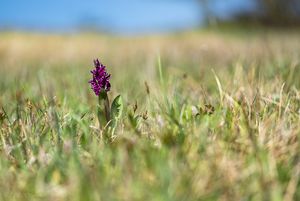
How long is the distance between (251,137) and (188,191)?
31 cm

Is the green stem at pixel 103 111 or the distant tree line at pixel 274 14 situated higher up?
the green stem at pixel 103 111

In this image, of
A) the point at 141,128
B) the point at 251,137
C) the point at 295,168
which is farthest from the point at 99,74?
the point at 295,168

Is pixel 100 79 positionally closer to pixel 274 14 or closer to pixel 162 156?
pixel 162 156

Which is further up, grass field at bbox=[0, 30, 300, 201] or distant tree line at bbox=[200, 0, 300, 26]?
grass field at bbox=[0, 30, 300, 201]

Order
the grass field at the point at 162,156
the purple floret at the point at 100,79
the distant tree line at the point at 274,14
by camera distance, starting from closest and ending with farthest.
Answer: the grass field at the point at 162,156
the purple floret at the point at 100,79
the distant tree line at the point at 274,14

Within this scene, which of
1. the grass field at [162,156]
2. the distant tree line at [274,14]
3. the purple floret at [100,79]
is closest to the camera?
the grass field at [162,156]

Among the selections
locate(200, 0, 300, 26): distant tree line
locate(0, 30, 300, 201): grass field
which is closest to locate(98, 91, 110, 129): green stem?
locate(0, 30, 300, 201): grass field

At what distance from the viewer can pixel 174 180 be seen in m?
1.22

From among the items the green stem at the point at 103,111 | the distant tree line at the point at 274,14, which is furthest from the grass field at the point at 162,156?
the distant tree line at the point at 274,14

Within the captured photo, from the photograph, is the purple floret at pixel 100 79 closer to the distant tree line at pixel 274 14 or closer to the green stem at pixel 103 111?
the green stem at pixel 103 111

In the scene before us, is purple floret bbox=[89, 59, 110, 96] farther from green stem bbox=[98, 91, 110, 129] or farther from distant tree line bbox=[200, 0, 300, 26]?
distant tree line bbox=[200, 0, 300, 26]

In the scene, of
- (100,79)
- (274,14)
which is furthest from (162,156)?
(274,14)

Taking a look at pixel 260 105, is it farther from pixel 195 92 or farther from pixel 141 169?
pixel 141 169

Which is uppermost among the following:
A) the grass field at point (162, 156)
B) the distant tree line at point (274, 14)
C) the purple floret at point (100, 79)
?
the purple floret at point (100, 79)
